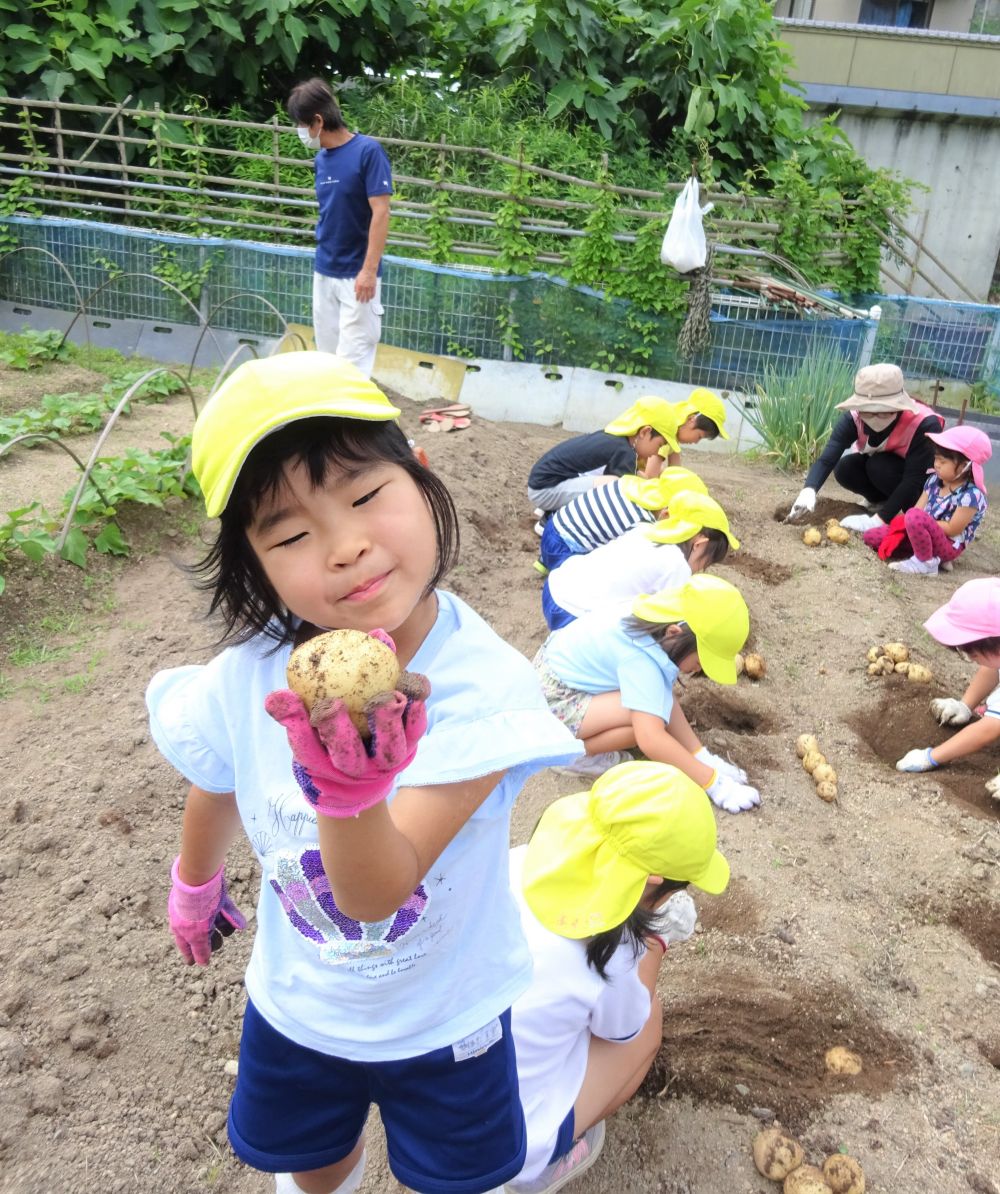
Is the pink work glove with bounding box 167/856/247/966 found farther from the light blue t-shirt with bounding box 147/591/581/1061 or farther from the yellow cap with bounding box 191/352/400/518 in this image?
the yellow cap with bounding box 191/352/400/518

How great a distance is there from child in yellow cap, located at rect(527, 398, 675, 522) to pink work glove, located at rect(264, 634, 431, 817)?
4.04 meters

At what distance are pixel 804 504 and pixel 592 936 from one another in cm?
455

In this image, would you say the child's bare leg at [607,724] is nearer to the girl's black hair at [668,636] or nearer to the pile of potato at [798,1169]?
the girl's black hair at [668,636]

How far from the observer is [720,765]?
133 inches

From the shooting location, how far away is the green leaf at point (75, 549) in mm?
4137

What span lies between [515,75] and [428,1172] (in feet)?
36.3

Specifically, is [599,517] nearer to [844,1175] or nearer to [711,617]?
[711,617]

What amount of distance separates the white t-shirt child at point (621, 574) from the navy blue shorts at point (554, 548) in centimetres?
67

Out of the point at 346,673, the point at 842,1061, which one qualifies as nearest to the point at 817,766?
the point at 842,1061

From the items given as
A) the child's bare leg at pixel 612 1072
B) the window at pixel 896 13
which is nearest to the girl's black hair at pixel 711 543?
the child's bare leg at pixel 612 1072

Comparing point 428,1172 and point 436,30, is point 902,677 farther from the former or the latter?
point 436,30

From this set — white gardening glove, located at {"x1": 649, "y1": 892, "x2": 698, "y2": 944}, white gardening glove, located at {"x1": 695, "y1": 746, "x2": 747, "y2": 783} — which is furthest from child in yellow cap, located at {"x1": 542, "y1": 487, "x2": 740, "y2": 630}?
white gardening glove, located at {"x1": 649, "y1": 892, "x2": 698, "y2": 944}

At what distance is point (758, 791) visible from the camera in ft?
11.2

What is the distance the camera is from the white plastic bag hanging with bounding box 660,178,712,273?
23.4 feet
